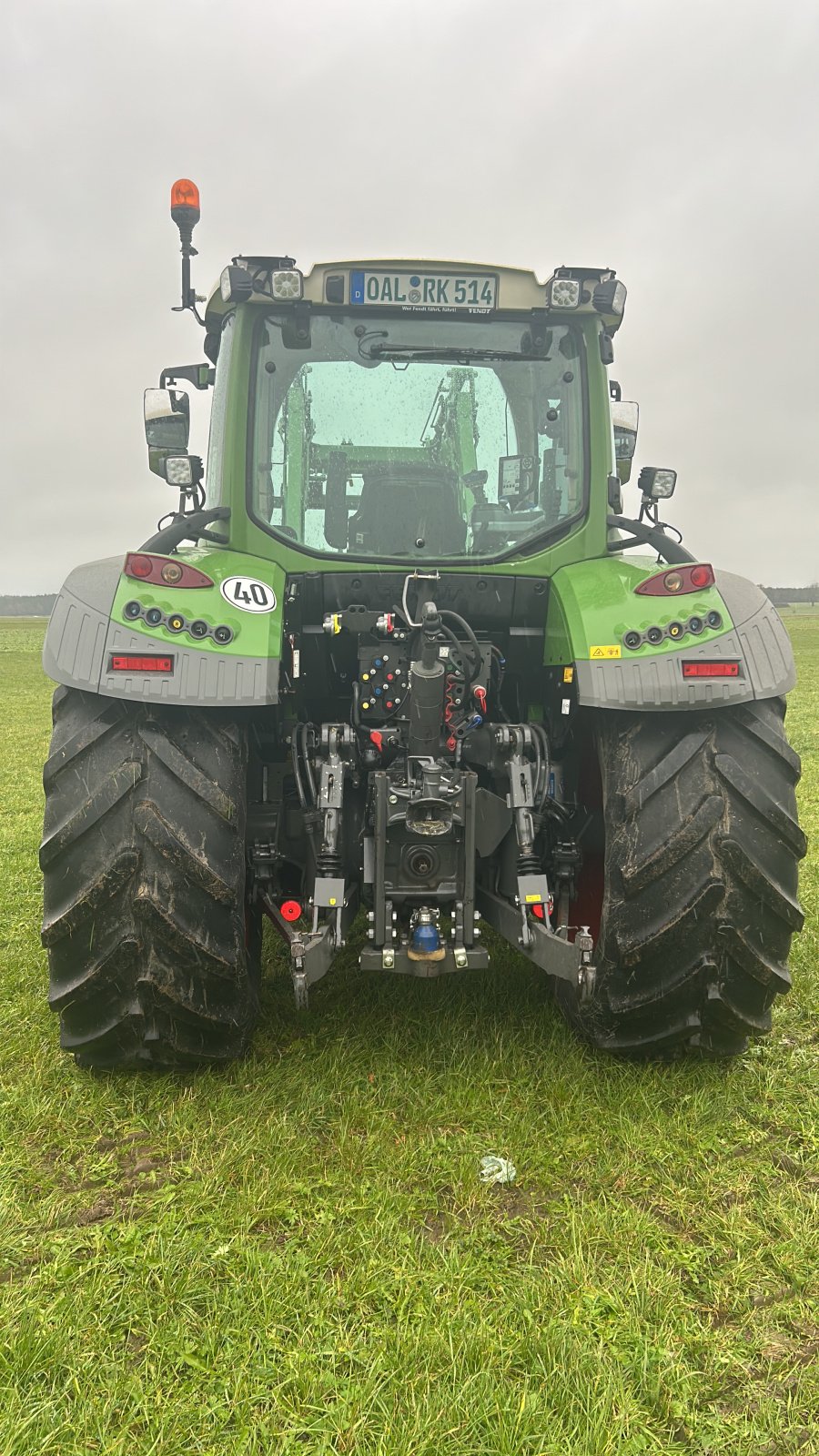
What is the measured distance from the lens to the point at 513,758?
3.18 metres

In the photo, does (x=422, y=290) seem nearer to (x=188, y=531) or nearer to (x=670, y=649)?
(x=188, y=531)

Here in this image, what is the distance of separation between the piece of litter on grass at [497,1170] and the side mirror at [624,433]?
2789mm

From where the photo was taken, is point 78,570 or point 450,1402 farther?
point 78,570

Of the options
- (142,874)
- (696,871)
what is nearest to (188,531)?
(142,874)

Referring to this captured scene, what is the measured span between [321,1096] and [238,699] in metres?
1.27

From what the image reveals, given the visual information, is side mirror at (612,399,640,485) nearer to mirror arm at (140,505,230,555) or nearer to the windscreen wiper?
the windscreen wiper

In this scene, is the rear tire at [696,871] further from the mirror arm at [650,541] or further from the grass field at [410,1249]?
the mirror arm at [650,541]

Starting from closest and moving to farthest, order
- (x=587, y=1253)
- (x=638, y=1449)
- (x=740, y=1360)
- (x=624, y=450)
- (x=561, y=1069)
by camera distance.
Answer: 1. (x=638, y=1449)
2. (x=740, y=1360)
3. (x=587, y=1253)
4. (x=561, y=1069)
5. (x=624, y=450)

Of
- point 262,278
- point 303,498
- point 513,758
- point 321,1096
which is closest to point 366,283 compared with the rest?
point 262,278

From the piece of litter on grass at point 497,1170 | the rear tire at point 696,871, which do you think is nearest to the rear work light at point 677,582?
the rear tire at point 696,871

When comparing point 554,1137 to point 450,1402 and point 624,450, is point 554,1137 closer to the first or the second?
point 450,1402

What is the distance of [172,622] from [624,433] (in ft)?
7.50

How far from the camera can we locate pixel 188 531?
3.45 m

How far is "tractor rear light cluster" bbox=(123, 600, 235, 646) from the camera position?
2.85 metres
